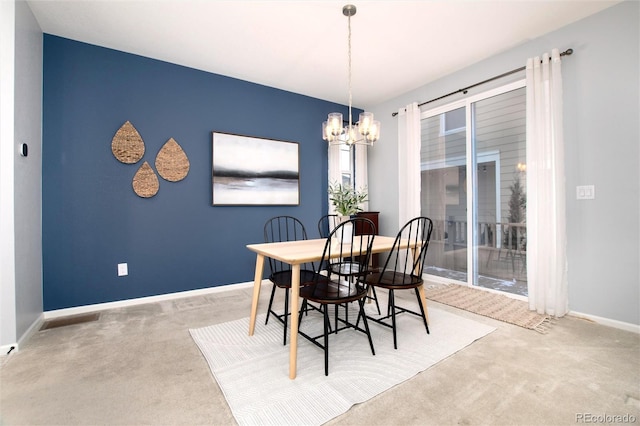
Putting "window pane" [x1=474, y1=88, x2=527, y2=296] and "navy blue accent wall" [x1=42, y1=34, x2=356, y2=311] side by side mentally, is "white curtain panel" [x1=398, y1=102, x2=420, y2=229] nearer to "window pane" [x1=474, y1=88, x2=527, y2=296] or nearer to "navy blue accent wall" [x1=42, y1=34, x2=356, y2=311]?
"window pane" [x1=474, y1=88, x2=527, y2=296]

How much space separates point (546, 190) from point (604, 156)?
0.48 meters

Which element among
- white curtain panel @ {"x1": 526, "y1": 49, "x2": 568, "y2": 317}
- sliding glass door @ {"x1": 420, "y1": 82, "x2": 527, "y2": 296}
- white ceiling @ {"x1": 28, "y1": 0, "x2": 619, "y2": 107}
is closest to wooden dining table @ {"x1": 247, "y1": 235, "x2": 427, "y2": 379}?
white curtain panel @ {"x1": 526, "y1": 49, "x2": 568, "y2": 317}

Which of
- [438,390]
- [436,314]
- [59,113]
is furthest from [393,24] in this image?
[59,113]

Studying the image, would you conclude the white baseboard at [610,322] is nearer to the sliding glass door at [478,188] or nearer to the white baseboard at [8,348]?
the sliding glass door at [478,188]

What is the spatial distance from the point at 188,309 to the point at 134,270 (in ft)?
2.51

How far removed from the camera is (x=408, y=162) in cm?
415

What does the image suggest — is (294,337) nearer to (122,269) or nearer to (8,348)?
(8,348)

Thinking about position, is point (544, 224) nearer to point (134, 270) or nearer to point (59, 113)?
point (134, 270)

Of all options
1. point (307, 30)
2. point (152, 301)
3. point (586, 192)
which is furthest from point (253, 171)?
point (586, 192)

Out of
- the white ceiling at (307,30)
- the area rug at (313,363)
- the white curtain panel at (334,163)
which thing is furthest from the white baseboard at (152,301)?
the white ceiling at (307,30)

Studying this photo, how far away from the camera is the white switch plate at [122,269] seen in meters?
3.10

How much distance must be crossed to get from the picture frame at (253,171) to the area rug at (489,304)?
225cm

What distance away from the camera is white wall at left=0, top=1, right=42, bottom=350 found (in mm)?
2083

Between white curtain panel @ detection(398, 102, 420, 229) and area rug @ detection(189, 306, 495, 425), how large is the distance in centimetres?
177
